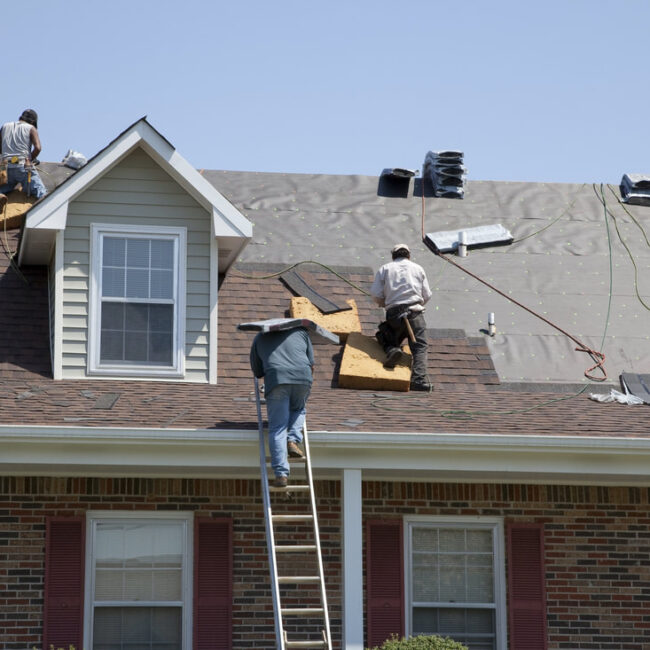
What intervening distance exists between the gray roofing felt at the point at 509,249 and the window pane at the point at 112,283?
2.73 m

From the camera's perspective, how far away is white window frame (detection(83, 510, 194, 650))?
35.1 ft

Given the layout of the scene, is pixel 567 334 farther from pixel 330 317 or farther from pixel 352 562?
pixel 352 562

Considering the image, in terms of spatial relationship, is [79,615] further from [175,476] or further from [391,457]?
[391,457]

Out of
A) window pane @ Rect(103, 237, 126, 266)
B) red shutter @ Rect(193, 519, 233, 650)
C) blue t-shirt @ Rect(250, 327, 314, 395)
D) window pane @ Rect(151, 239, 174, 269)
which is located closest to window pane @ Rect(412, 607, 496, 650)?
red shutter @ Rect(193, 519, 233, 650)

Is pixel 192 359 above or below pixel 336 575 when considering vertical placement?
above


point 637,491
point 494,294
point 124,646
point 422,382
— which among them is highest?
point 494,294

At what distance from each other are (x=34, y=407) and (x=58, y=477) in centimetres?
78

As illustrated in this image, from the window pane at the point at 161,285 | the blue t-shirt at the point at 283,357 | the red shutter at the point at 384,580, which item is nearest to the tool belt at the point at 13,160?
the window pane at the point at 161,285

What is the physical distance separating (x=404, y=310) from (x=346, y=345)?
0.68 m

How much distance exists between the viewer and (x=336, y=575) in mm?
11023

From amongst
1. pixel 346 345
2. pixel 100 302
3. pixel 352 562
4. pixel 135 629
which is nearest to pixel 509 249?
pixel 346 345

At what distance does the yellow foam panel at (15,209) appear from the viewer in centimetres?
1383

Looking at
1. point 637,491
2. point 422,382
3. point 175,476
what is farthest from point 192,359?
point 637,491

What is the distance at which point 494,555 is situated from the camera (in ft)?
37.0
